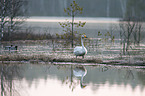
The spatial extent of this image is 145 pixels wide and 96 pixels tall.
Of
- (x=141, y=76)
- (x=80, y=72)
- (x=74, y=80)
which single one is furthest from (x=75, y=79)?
(x=141, y=76)

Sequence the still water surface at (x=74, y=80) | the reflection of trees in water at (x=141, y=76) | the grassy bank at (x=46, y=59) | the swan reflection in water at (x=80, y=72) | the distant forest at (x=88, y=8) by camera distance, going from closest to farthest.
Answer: the still water surface at (x=74, y=80)
the reflection of trees in water at (x=141, y=76)
the swan reflection in water at (x=80, y=72)
the grassy bank at (x=46, y=59)
the distant forest at (x=88, y=8)

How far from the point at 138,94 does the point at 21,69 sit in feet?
24.3

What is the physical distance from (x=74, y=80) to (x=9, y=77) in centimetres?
289

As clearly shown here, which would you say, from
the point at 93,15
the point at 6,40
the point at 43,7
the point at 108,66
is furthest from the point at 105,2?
the point at 108,66

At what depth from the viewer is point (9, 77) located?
16609 millimetres

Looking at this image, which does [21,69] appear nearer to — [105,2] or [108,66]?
[108,66]

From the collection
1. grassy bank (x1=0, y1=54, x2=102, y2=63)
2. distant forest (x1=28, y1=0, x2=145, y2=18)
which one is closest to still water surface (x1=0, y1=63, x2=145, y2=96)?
grassy bank (x1=0, y1=54, x2=102, y2=63)

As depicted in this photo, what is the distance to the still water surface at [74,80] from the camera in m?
13.9

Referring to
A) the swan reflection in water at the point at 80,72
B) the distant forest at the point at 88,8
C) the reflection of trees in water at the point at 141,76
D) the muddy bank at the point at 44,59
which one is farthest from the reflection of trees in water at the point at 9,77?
the distant forest at the point at 88,8

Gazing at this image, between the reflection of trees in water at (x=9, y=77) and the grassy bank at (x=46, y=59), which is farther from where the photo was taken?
the grassy bank at (x=46, y=59)

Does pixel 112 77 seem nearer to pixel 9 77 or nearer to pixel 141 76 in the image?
pixel 141 76

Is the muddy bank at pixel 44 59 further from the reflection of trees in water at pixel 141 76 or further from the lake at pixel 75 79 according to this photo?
the reflection of trees in water at pixel 141 76

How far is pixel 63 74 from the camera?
17.9 metres

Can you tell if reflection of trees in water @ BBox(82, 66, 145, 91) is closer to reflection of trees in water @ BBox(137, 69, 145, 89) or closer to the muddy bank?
reflection of trees in water @ BBox(137, 69, 145, 89)
